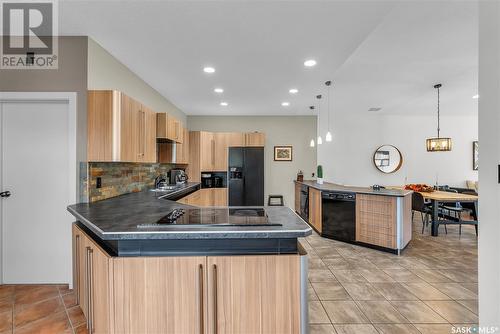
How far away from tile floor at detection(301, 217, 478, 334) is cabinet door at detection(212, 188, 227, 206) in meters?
2.70

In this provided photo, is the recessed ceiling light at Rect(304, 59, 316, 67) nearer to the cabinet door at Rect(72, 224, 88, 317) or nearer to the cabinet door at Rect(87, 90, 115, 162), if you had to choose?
the cabinet door at Rect(87, 90, 115, 162)

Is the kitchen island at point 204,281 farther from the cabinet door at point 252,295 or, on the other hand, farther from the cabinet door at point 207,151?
the cabinet door at point 207,151

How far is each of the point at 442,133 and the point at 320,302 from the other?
23.9 ft

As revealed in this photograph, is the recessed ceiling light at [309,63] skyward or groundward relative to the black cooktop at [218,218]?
skyward

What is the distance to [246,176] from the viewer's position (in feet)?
20.4

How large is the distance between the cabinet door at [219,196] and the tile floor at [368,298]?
308 cm

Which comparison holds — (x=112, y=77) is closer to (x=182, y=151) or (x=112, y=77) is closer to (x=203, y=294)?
(x=182, y=151)

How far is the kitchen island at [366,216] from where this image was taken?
3717mm

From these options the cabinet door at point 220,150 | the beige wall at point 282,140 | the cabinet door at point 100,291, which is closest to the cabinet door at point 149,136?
the cabinet door at point 100,291

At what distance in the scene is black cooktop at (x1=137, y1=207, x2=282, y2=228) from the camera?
5.26 ft

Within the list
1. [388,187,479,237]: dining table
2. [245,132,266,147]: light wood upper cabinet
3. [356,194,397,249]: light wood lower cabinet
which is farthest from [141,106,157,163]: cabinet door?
[388,187,479,237]: dining table

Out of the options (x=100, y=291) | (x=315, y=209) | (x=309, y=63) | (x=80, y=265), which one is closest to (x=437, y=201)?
(x=315, y=209)

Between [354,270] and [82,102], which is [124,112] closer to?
[82,102]

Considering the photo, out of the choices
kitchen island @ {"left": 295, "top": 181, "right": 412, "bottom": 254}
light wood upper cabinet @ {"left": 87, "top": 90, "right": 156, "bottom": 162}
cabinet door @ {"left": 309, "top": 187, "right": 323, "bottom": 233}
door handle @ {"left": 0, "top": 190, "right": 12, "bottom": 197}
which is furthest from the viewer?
cabinet door @ {"left": 309, "top": 187, "right": 323, "bottom": 233}
